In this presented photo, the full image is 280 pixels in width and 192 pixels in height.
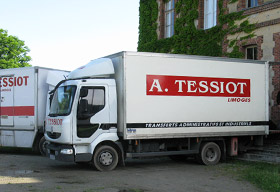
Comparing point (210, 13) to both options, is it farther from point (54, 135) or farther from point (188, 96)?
point (54, 135)

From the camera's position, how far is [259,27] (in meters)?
18.1

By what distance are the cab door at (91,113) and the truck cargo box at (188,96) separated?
493 millimetres

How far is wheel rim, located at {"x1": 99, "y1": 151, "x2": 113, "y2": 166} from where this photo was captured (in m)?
11.5

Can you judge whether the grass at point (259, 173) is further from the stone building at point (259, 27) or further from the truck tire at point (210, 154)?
the stone building at point (259, 27)

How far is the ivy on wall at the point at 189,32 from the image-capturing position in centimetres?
1958

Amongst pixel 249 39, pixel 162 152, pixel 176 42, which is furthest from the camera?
pixel 176 42

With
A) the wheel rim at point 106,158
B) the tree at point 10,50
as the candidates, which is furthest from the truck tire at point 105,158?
the tree at point 10,50

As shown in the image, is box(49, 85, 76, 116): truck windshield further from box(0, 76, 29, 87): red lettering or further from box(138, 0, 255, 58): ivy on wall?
box(138, 0, 255, 58): ivy on wall

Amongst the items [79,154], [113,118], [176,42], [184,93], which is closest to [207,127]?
[184,93]

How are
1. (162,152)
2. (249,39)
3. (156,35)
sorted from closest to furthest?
1. (162,152)
2. (249,39)
3. (156,35)

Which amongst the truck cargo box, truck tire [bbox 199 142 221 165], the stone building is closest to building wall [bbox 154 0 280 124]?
the stone building

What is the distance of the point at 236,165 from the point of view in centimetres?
1308

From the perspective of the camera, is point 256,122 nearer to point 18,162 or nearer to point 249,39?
point 249,39

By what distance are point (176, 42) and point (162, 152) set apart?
12023 millimetres
